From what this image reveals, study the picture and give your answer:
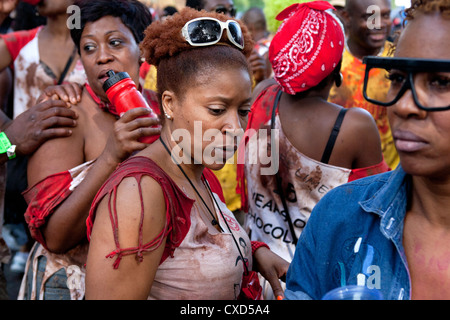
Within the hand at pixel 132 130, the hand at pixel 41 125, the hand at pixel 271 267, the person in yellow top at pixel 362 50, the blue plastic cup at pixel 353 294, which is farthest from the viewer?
the person in yellow top at pixel 362 50

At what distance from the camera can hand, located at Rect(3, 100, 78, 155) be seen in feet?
8.68

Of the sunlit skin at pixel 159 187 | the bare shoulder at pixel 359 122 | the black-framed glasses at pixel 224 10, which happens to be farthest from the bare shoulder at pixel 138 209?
the black-framed glasses at pixel 224 10

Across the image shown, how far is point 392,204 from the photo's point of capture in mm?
1652

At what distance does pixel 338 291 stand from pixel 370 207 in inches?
15.1

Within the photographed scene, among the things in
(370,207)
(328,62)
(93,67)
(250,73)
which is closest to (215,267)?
(370,207)

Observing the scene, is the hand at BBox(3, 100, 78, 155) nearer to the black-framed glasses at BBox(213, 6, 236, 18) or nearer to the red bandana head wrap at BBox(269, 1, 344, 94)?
the red bandana head wrap at BBox(269, 1, 344, 94)

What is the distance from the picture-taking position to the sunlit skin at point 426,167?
1.42 m

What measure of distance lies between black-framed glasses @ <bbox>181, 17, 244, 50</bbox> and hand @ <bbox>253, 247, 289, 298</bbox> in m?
1.04

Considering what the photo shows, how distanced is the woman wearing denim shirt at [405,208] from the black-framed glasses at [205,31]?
0.86 meters

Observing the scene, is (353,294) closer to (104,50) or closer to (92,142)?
(92,142)

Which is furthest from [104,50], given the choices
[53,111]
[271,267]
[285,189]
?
[271,267]

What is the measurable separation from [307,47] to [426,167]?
5.79 feet

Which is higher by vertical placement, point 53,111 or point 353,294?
point 53,111

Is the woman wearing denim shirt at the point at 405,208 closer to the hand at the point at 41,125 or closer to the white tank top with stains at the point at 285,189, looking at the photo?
the white tank top with stains at the point at 285,189
